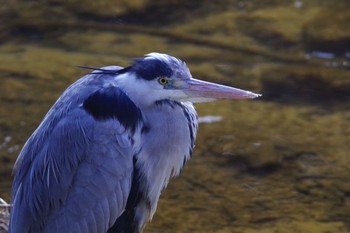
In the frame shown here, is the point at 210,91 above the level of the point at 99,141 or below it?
above

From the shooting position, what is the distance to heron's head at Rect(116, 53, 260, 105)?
3.97 metres

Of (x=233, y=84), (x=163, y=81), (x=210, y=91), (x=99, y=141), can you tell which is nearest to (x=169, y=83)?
(x=163, y=81)

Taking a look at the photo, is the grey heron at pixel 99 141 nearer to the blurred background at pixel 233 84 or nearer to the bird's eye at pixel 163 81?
the bird's eye at pixel 163 81

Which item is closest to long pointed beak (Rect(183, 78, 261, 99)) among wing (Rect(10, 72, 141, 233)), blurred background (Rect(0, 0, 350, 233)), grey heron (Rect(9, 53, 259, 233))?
grey heron (Rect(9, 53, 259, 233))

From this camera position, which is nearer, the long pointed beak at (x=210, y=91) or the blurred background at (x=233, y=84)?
the long pointed beak at (x=210, y=91)

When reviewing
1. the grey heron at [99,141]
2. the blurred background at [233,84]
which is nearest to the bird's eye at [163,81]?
the grey heron at [99,141]

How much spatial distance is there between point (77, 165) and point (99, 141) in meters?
0.15

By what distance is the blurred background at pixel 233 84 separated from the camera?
17.8 feet

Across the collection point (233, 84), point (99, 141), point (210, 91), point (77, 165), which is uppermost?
point (210, 91)

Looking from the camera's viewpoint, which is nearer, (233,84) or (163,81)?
(163,81)

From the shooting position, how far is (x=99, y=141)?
13.3 ft

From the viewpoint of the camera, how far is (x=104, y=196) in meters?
4.11

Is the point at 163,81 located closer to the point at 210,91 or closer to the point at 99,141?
the point at 210,91

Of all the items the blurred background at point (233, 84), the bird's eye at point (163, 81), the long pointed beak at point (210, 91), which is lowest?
the blurred background at point (233, 84)
